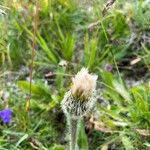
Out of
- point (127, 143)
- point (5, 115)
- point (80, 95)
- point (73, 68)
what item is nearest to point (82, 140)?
point (127, 143)

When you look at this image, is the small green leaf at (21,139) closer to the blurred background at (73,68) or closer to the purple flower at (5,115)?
the blurred background at (73,68)

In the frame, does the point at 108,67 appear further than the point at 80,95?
Yes

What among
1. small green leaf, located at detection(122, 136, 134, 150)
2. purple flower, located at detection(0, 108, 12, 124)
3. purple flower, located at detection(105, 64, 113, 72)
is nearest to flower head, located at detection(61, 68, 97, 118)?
small green leaf, located at detection(122, 136, 134, 150)

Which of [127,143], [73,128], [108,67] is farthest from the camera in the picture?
[108,67]

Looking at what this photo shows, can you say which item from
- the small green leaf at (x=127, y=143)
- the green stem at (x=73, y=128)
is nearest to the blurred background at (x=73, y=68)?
the small green leaf at (x=127, y=143)

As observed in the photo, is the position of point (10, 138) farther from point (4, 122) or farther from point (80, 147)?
point (80, 147)

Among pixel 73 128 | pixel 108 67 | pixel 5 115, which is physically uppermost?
pixel 108 67

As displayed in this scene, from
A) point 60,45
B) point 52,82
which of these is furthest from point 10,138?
point 60,45

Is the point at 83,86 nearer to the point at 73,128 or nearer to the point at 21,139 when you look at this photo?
the point at 73,128
